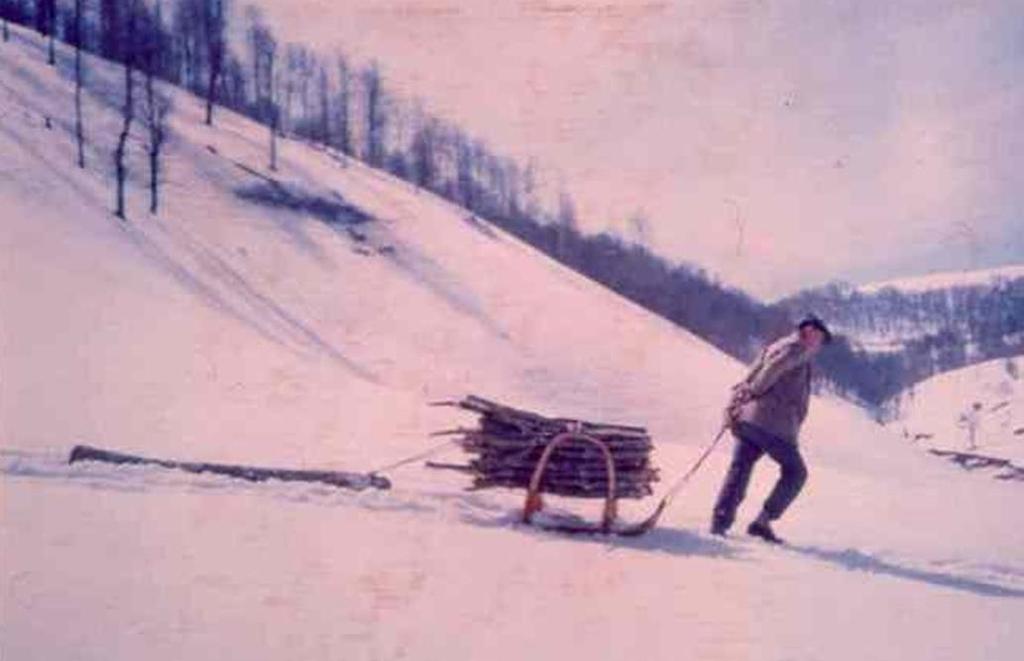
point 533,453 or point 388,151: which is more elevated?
point 388,151

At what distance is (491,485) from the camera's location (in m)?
6.40

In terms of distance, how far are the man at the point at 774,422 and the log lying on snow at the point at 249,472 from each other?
6.78 ft

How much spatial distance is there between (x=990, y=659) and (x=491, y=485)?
2.69m

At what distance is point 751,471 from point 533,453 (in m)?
1.37

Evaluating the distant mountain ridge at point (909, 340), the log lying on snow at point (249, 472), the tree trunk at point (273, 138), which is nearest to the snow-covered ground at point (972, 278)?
the distant mountain ridge at point (909, 340)

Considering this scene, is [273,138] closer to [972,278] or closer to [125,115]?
[125,115]

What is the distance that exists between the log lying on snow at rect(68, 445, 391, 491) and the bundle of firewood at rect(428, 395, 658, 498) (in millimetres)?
584

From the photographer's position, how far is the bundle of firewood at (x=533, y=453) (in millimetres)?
6379

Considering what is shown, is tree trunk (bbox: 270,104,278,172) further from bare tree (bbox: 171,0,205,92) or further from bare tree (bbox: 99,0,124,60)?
bare tree (bbox: 99,0,124,60)

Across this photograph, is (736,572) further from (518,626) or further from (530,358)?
(530,358)

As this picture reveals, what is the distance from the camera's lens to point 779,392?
685 cm

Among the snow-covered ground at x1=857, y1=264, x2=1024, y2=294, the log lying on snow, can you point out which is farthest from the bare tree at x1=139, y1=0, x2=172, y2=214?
the log lying on snow

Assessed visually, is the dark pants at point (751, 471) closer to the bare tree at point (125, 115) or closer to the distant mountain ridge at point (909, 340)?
the bare tree at point (125, 115)

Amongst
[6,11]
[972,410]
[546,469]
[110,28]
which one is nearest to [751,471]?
[546,469]
